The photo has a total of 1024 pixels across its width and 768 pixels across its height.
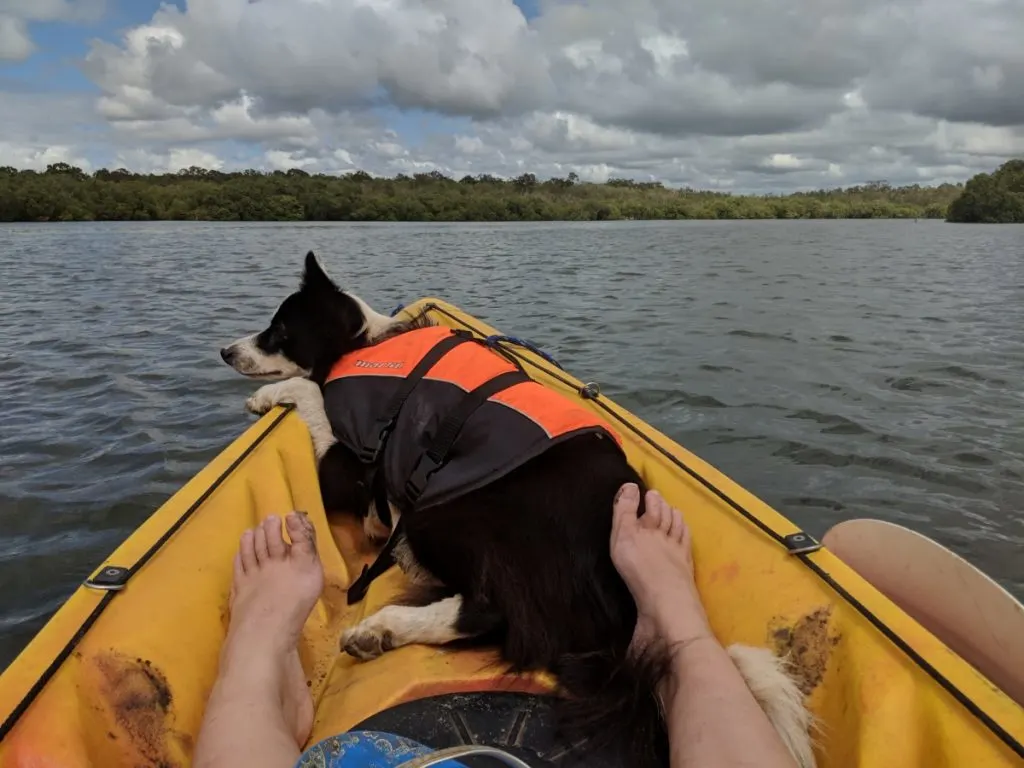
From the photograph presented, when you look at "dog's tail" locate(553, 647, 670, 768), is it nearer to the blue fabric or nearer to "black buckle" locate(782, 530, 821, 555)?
the blue fabric

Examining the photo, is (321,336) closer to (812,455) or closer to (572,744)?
(572,744)

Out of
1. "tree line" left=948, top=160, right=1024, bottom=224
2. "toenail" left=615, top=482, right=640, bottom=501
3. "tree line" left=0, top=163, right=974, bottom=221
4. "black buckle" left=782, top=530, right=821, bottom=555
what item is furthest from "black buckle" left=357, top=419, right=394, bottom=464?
"tree line" left=948, top=160, right=1024, bottom=224

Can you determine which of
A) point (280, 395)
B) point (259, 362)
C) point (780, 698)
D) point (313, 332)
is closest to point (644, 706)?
point (780, 698)

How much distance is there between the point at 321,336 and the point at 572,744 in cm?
259

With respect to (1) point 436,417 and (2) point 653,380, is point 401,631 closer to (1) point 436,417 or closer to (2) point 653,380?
(1) point 436,417

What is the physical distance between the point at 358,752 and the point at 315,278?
273 centimetres

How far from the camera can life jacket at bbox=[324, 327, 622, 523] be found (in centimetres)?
279

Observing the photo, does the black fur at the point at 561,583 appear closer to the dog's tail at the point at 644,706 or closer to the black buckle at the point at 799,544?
the dog's tail at the point at 644,706

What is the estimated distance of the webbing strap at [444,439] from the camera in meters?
2.98

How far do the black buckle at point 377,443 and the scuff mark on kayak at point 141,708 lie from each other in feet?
4.56

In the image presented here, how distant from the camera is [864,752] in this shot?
1805mm

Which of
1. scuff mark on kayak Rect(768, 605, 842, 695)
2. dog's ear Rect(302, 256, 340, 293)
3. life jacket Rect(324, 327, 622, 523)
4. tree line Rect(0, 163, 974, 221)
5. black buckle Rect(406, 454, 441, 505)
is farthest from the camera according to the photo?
tree line Rect(0, 163, 974, 221)

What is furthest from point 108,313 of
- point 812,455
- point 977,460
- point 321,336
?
point 977,460

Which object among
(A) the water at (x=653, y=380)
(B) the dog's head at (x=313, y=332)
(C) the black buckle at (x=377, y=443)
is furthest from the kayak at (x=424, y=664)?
(A) the water at (x=653, y=380)
